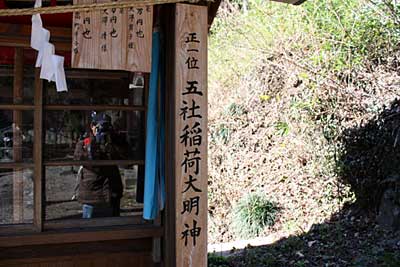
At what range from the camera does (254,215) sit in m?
7.32

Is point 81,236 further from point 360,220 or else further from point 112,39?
point 360,220

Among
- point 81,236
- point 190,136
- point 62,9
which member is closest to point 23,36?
point 62,9

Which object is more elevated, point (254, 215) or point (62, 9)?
point (62, 9)

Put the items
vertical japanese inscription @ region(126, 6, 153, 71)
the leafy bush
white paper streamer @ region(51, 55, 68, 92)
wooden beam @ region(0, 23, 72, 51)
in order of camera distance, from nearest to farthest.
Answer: white paper streamer @ region(51, 55, 68, 92) → vertical japanese inscription @ region(126, 6, 153, 71) → wooden beam @ region(0, 23, 72, 51) → the leafy bush

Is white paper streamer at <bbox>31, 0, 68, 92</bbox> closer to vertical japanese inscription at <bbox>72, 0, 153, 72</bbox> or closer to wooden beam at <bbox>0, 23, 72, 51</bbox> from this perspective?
vertical japanese inscription at <bbox>72, 0, 153, 72</bbox>

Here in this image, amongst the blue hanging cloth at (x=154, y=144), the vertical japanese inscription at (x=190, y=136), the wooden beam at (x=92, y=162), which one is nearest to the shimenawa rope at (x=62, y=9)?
the vertical japanese inscription at (x=190, y=136)

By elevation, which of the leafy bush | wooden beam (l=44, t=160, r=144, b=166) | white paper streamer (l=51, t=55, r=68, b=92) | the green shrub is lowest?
the leafy bush

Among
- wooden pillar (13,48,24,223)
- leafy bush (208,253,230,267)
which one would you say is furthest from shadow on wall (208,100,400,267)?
wooden pillar (13,48,24,223)

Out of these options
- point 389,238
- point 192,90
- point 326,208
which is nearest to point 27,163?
point 192,90

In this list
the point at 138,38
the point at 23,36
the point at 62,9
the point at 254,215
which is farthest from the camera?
the point at 254,215

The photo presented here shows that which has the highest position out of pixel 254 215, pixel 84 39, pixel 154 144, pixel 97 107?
pixel 84 39

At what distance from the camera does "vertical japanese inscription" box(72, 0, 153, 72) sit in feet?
6.89

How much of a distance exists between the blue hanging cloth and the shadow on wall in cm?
297

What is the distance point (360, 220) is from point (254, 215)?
1.74m
